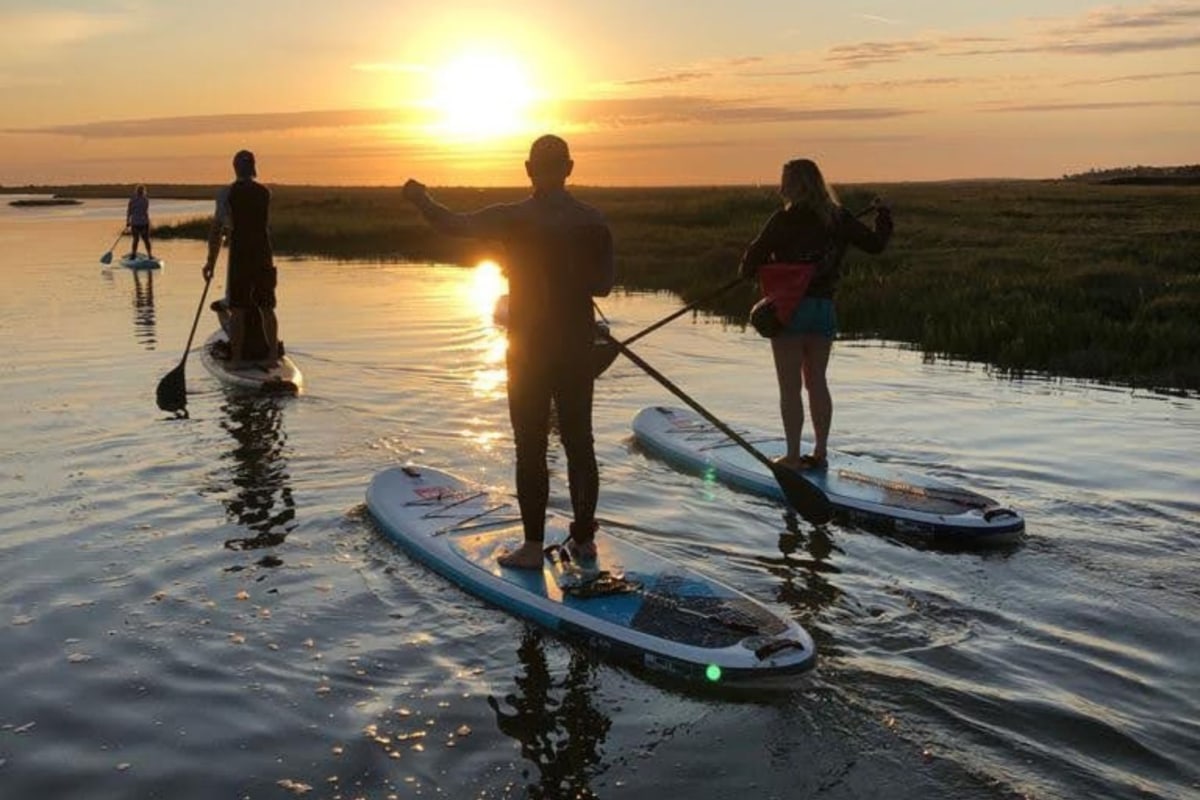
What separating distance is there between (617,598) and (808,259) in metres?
3.76

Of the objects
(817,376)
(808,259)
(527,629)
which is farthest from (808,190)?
(527,629)

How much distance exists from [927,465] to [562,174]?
561cm

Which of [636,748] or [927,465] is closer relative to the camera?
[636,748]

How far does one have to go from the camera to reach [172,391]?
12727 mm

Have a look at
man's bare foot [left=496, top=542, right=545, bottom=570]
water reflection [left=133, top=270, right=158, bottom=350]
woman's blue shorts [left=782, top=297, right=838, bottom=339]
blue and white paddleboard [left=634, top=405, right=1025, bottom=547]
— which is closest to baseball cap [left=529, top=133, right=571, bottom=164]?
man's bare foot [left=496, top=542, right=545, bottom=570]

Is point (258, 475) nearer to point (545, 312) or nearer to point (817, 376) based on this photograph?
point (545, 312)

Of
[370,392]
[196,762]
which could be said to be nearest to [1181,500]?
[196,762]

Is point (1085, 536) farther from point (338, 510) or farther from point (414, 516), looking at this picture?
point (338, 510)

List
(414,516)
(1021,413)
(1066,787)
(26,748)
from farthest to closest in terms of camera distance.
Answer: (1021,413), (414,516), (26,748), (1066,787)

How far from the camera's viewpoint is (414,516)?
8.14 m

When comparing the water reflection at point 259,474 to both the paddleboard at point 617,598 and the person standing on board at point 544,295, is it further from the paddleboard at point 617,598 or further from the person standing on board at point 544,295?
the person standing on board at point 544,295

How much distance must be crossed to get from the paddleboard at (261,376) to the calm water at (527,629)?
0.41m

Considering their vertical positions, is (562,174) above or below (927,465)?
above

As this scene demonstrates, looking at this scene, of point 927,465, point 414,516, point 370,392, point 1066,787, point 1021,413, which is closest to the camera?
point 1066,787
